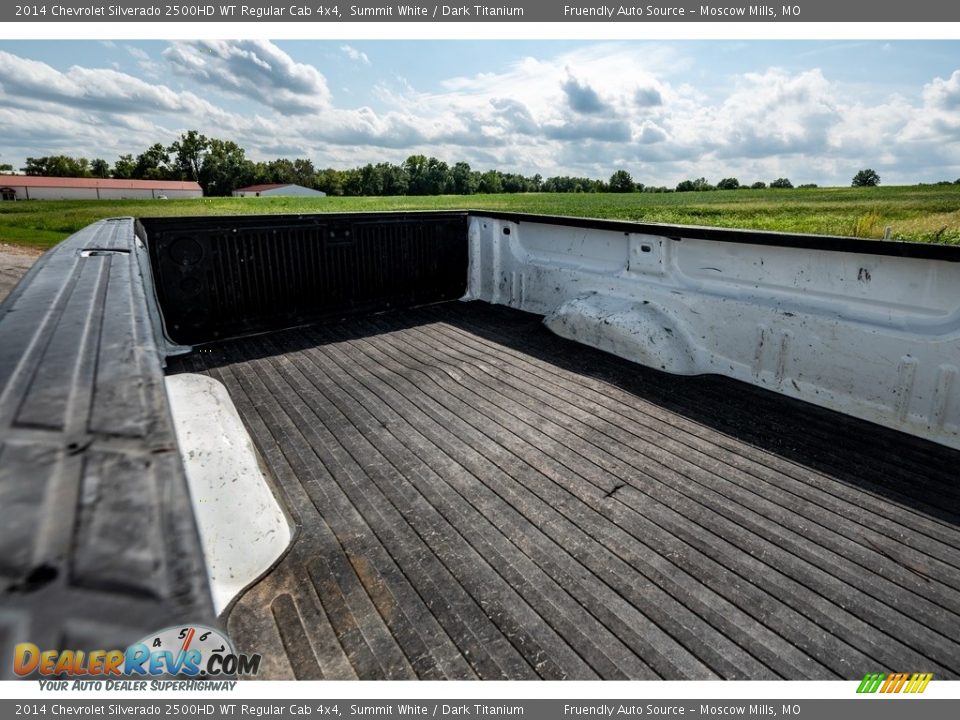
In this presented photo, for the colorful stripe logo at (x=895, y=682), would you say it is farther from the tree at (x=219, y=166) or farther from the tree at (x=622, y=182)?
the tree at (x=219, y=166)

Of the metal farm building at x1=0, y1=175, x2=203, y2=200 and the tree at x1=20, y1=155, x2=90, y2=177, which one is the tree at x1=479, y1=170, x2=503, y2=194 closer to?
the metal farm building at x1=0, y1=175, x2=203, y2=200

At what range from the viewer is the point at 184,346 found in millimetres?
4473

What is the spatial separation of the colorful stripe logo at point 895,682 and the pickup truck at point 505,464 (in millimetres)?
29

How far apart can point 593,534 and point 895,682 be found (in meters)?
0.99

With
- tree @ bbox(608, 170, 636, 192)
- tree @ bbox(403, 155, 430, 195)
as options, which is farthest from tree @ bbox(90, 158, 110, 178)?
tree @ bbox(608, 170, 636, 192)

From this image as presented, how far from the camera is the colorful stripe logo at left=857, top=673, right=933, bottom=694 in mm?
1541

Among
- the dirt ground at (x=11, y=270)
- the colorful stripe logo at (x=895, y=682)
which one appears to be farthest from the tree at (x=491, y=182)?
the colorful stripe logo at (x=895, y=682)

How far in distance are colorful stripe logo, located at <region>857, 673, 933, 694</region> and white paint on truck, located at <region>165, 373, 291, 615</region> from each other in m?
1.96

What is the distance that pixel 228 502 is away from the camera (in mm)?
2191

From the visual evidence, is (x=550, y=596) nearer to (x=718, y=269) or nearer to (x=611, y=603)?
(x=611, y=603)

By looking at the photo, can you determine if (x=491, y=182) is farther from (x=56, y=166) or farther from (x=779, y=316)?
(x=56, y=166)

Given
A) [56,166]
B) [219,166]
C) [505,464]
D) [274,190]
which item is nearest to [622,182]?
[505,464]
